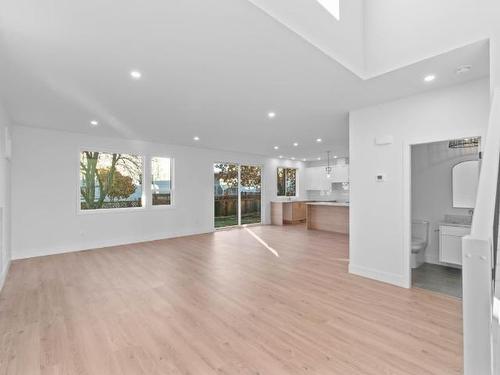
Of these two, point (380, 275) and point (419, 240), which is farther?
point (419, 240)

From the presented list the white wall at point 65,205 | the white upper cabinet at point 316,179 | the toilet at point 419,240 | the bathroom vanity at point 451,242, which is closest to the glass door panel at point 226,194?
the white wall at point 65,205

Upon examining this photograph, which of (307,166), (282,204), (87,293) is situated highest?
(307,166)

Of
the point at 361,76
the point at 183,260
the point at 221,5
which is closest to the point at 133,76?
the point at 221,5

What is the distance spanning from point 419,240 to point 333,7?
3841 mm

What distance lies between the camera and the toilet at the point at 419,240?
420cm

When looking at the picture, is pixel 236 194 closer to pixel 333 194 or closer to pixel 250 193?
pixel 250 193

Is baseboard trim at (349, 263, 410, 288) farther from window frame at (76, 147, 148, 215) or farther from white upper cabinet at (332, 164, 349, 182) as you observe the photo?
white upper cabinet at (332, 164, 349, 182)

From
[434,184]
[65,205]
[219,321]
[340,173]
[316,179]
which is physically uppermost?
[340,173]

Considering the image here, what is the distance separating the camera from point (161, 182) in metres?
6.93

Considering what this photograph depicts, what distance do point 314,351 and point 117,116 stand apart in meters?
A: 4.47

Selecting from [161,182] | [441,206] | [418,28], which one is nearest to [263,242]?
[161,182]

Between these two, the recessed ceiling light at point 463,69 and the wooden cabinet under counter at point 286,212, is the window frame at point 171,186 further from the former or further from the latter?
the recessed ceiling light at point 463,69

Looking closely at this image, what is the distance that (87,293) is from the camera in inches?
128

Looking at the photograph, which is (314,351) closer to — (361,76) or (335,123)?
(361,76)
